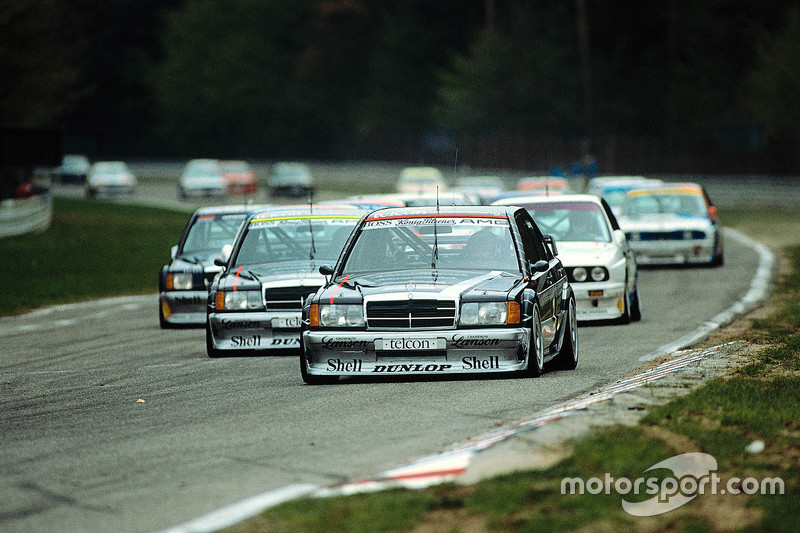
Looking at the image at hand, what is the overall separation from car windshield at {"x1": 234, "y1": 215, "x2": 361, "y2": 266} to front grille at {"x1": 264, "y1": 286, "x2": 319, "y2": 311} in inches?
46.3

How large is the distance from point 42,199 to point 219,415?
3512cm

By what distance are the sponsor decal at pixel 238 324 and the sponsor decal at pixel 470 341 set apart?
3.06 meters

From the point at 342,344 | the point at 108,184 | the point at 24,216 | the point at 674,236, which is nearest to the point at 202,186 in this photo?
the point at 108,184

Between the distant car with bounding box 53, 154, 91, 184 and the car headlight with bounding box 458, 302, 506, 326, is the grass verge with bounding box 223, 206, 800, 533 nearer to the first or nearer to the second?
the car headlight with bounding box 458, 302, 506, 326

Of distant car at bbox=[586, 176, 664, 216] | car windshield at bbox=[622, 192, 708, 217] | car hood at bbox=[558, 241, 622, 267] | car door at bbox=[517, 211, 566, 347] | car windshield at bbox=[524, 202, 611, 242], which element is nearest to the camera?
car door at bbox=[517, 211, 566, 347]

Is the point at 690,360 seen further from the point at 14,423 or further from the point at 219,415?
the point at 14,423

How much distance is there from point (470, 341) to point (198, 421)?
2.11 metres

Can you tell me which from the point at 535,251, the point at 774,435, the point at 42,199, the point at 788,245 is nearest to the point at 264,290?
the point at 535,251

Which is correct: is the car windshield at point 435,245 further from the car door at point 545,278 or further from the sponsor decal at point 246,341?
the sponsor decal at point 246,341

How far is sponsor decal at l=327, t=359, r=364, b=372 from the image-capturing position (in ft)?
34.0

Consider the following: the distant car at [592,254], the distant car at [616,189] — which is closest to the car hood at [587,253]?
the distant car at [592,254]

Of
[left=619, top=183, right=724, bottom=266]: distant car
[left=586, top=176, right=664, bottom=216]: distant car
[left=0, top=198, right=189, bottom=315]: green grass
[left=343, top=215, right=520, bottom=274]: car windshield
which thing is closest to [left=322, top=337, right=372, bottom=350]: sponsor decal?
[left=343, top=215, right=520, bottom=274]: car windshield

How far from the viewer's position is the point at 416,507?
6.29 meters

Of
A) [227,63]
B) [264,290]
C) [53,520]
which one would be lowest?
[53,520]
